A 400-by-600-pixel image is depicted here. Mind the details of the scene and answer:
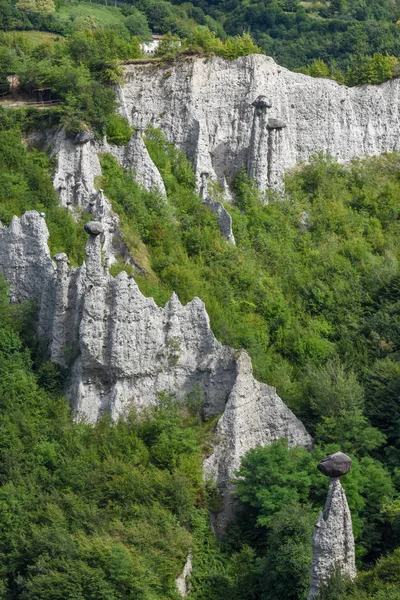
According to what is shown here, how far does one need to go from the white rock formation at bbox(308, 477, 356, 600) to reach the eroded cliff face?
19590 mm

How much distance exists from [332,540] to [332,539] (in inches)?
1.7

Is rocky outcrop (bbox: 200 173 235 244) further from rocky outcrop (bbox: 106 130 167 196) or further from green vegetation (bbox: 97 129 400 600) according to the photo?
rocky outcrop (bbox: 106 130 167 196)

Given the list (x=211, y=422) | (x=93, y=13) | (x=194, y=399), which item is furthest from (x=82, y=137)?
(x=93, y=13)

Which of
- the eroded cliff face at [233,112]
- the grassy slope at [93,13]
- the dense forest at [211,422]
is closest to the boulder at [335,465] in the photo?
the dense forest at [211,422]

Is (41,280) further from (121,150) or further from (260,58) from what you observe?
(260,58)

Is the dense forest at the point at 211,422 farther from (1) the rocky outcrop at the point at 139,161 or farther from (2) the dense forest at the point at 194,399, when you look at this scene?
(1) the rocky outcrop at the point at 139,161

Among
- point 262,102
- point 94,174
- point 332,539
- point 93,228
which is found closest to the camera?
point 332,539

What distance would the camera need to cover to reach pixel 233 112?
5462cm

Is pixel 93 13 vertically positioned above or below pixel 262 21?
below

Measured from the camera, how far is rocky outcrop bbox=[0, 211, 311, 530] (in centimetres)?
4334

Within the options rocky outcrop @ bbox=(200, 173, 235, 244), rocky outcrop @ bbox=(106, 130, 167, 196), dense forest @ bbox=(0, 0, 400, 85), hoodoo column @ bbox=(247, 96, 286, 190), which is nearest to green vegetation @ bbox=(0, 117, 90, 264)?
rocky outcrop @ bbox=(106, 130, 167, 196)

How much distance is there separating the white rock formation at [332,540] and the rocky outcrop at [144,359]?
6.56 m

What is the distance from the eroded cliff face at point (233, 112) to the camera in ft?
177

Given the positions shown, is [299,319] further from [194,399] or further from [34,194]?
[34,194]
